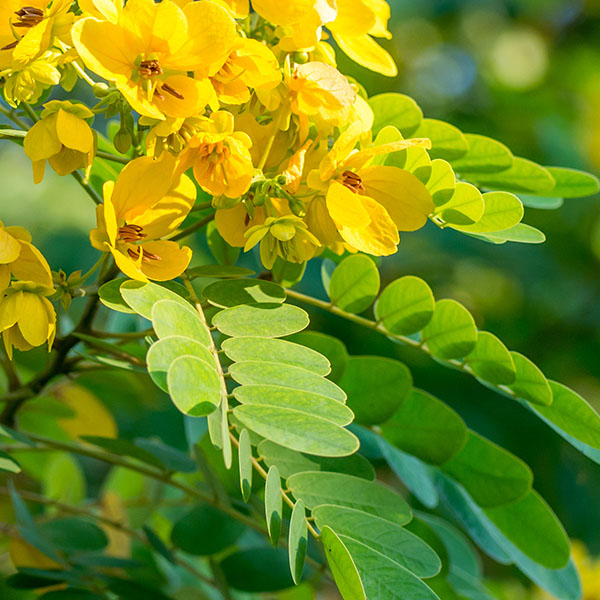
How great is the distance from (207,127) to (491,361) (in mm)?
418

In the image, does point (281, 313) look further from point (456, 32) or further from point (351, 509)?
point (456, 32)

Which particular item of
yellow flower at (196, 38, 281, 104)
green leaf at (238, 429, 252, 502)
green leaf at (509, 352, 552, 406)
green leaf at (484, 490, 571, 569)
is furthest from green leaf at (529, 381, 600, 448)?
yellow flower at (196, 38, 281, 104)

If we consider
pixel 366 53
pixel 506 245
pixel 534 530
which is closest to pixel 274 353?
pixel 366 53

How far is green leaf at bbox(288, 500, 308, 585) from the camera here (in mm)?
671

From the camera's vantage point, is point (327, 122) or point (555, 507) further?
point (555, 507)

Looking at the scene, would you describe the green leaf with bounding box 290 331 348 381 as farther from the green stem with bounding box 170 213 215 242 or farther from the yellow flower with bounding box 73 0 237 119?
the yellow flower with bounding box 73 0 237 119

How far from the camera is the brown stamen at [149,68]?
67 cm

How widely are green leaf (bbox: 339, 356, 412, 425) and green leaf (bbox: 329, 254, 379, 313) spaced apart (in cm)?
8

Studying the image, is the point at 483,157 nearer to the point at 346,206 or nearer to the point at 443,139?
the point at 443,139

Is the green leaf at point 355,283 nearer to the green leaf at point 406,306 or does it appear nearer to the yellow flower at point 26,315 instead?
the green leaf at point 406,306

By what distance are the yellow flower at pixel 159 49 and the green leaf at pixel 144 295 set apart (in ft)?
0.50

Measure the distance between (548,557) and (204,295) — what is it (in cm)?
56

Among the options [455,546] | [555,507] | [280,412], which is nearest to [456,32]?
[555,507]

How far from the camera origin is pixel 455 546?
1.28 metres
